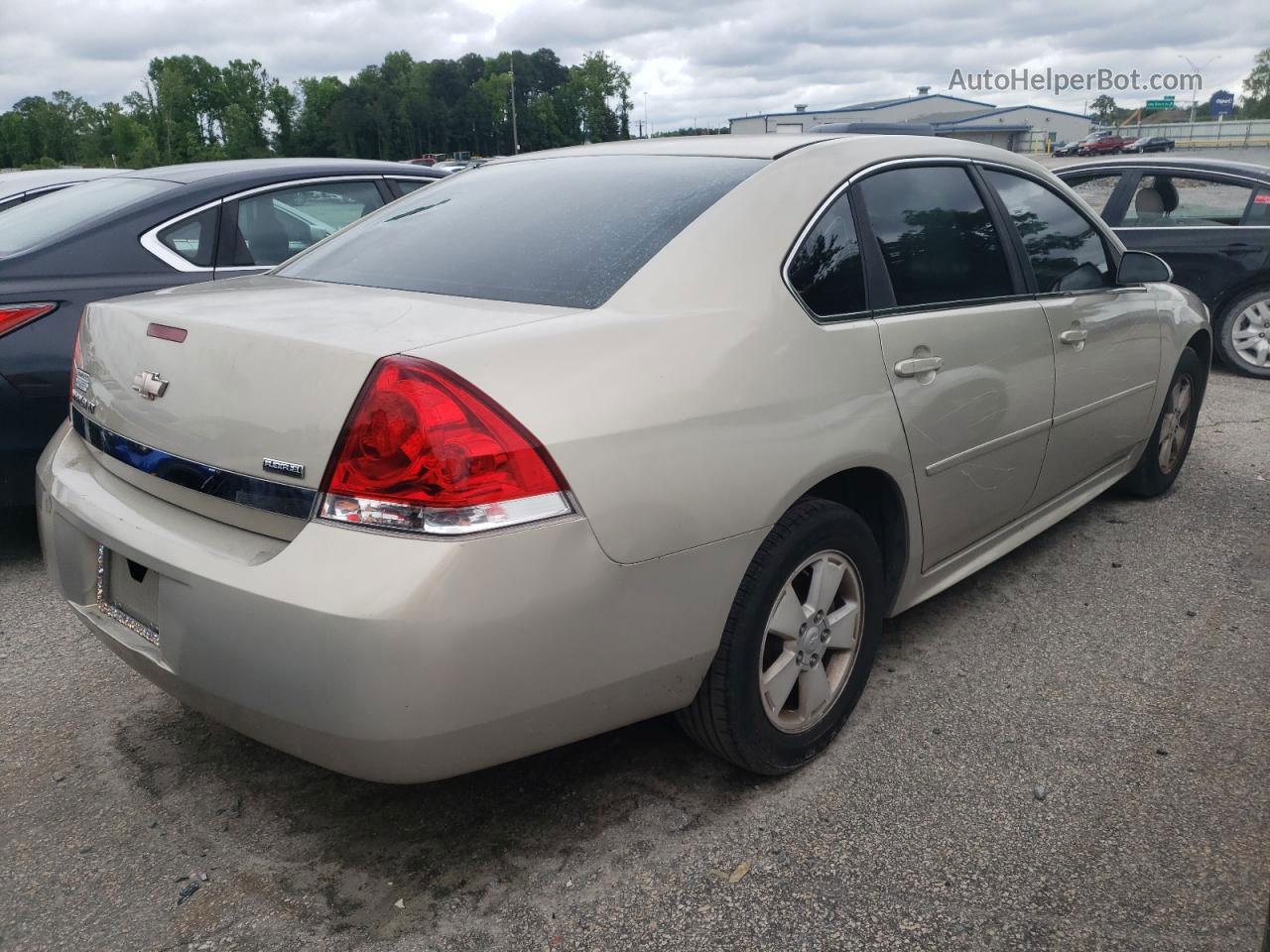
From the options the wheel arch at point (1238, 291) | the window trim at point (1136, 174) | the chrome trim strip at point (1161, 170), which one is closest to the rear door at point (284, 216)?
the chrome trim strip at point (1161, 170)

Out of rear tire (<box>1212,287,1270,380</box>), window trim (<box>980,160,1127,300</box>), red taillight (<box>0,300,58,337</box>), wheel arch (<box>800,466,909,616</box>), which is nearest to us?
wheel arch (<box>800,466,909,616</box>)

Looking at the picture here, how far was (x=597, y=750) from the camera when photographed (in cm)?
272

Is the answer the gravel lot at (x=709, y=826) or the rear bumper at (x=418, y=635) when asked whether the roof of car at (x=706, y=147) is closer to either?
the rear bumper at (x=418, y=635)

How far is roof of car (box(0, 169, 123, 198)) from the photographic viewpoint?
7139 millimetres

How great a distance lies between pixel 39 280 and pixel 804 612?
3.26 meters

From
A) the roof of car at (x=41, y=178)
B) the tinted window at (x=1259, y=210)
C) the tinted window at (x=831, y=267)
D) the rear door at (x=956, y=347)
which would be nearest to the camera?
the tinted window at (x=831, y=267)

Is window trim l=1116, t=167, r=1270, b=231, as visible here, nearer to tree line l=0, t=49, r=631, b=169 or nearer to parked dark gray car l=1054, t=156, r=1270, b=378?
parked dark gray car l=1054, t=156, r=1270, b=378

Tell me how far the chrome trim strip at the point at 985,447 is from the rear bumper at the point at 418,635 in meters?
0.87

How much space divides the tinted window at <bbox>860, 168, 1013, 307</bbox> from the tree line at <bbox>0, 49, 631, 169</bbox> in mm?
108709

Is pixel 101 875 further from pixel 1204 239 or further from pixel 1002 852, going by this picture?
pixel 1204 239

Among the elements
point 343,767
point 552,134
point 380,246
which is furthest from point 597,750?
point 552,134

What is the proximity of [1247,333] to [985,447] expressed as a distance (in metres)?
6.11

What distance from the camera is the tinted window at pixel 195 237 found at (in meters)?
4.53

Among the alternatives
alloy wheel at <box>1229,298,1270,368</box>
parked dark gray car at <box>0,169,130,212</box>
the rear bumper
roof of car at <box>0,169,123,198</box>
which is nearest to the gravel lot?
the rear bumper
